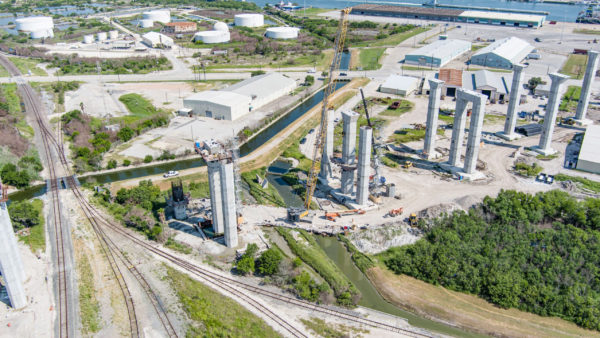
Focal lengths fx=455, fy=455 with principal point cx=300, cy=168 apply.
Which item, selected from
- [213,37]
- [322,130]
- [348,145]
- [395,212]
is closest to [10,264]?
[322,130]

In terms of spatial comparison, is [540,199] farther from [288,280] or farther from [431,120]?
Answer: [288,280]

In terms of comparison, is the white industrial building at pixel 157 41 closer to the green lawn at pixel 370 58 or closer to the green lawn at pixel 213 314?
the green lawn at pixel 370 58

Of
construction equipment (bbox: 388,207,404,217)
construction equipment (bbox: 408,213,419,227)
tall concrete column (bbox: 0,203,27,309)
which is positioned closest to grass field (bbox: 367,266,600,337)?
construction equipment (bbox: 408,213,419,227)

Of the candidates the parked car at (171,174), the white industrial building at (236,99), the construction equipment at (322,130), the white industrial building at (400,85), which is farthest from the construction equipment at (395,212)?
the white industrial building at (400,85)

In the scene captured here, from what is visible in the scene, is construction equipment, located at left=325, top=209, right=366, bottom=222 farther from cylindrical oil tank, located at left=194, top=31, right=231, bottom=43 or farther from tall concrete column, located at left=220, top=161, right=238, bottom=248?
cylindrical oil tank, located at left=194, top=31, right=231, bottom=43

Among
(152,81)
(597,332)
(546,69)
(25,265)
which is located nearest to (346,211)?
(597,332)

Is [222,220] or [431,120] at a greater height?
[431,120]
